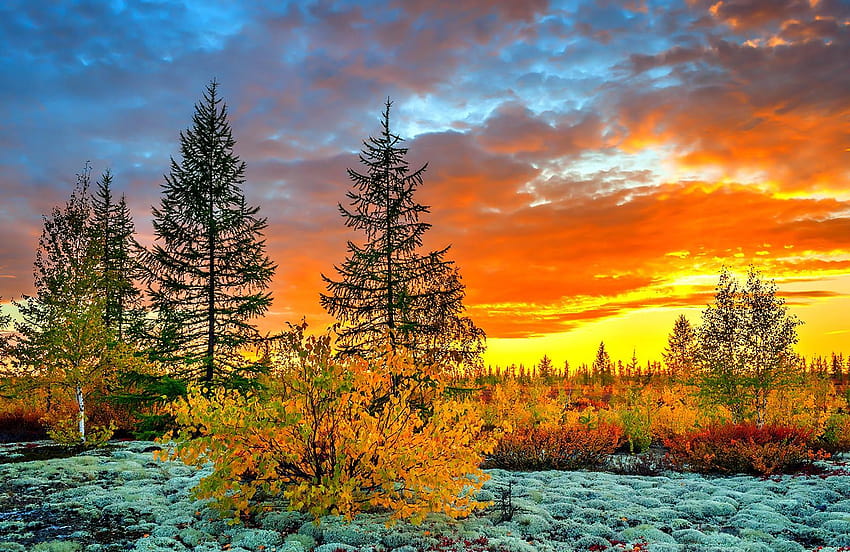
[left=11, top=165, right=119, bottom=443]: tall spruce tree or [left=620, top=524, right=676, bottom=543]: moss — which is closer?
[left=620, top=524, right=676, bottom=543]: moss

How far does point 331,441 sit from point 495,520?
8.84ft

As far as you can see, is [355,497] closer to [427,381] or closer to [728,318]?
[427,381]

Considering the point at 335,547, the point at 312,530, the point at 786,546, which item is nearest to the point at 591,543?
the point at 786,546

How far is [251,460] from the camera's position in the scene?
299 inches

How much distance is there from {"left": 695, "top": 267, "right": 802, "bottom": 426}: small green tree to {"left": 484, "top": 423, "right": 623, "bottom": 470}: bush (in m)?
7.79

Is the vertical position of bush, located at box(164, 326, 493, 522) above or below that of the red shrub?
above

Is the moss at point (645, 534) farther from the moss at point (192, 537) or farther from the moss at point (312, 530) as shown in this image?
the moss at point (192, 537)

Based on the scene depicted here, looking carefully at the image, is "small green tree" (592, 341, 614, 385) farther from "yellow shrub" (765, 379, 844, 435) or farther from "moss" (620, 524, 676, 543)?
"moss" (620, 524, 676, 543)

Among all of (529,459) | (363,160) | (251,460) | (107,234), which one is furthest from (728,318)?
(107,234)

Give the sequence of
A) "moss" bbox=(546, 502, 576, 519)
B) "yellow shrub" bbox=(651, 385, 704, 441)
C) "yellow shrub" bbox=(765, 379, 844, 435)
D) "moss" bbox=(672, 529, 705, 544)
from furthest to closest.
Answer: "yellow shrub" bbox=(765, 379, 844, 435), "yellow shrub" bbox=(651, 385, 704, 441), "moss" bbox=(546, 502, 576, 519), "moss" bbox=(672, 529, 705, 544)

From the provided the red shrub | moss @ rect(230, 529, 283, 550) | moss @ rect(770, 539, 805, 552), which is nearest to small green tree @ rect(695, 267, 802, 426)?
moss @ rect(770, 539, 805, 552)

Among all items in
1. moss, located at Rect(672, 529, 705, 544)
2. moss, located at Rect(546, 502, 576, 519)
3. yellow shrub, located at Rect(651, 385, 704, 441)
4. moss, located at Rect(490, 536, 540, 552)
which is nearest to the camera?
moss, located at Rect(490, 536, 540, 552)

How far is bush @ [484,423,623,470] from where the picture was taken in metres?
12.8

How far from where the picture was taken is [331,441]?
311 inches
